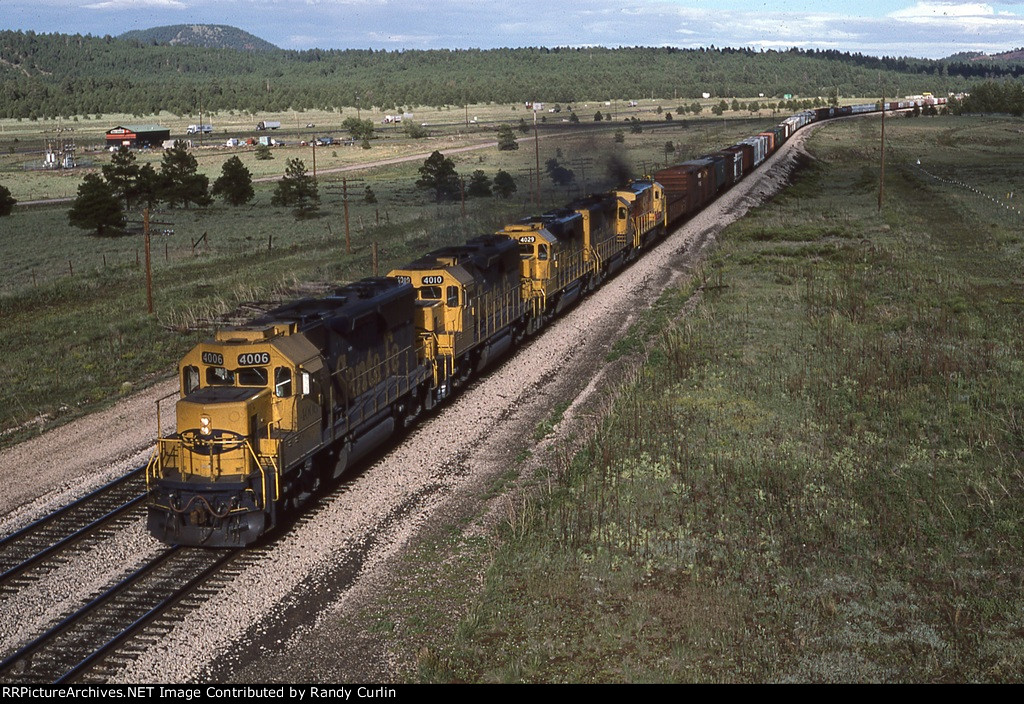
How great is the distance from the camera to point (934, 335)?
107 feet

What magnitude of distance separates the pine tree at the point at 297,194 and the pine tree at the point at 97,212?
1394 cm

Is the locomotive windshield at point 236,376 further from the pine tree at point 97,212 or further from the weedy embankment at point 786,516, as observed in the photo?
the pine tree at point 97,212

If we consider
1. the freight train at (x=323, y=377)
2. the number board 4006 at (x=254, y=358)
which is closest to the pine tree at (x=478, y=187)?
the freight train at (x=323, y=377)

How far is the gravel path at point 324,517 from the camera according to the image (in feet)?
48.5

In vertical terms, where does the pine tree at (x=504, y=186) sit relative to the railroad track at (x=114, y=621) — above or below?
above

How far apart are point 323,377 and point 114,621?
19.6 ft

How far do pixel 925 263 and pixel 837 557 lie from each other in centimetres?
3405

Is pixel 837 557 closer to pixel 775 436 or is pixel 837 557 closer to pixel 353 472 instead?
pixel 775 436

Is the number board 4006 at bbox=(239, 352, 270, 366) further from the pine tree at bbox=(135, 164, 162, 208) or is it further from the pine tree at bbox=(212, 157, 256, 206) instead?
the pine tree at bbox=(135, 164, 162, 208)

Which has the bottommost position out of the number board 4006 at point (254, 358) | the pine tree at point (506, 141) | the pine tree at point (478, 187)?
the number board 4006 at point (254, 358)

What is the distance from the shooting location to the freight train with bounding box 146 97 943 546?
1772 cm

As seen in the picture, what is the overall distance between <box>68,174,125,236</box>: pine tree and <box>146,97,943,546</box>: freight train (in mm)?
51484

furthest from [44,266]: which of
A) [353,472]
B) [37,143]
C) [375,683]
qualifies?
[37,143]

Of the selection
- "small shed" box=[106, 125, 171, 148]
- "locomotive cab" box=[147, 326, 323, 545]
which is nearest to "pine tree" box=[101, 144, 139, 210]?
"locomotive cab" box=[147, 326, 323, 545]
